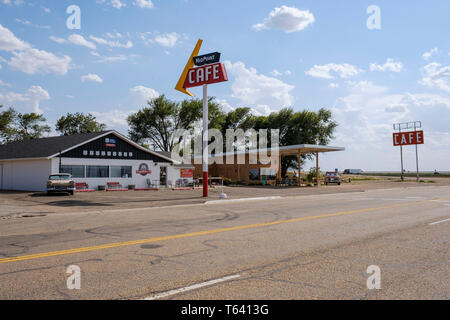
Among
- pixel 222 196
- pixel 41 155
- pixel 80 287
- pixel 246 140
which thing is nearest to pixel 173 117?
pixel 246 140

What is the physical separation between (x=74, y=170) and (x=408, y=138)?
172 ft

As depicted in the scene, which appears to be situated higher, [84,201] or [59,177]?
[59,177]

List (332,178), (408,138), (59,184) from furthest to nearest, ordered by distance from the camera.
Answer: (408,138), (332,178), (59,184)

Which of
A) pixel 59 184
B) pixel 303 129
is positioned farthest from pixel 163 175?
pixel 303 129

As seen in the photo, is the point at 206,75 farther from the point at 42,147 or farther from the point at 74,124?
the point at 74,124

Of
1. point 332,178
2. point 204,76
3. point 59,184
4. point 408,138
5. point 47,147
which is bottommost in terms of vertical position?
point 332,178

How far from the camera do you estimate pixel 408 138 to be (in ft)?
198

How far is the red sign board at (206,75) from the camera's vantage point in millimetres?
24172

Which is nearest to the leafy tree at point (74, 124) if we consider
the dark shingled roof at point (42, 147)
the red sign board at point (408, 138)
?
the dark shingled roof at point (42, 147)

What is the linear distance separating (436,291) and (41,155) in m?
31.4

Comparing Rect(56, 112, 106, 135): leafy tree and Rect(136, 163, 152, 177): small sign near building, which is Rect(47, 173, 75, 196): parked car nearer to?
→ Rect(136, 163, 152, 177): small sign near building

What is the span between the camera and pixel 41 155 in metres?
30.4

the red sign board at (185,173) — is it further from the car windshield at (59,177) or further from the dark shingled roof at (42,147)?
the car windshield at (59,177)
